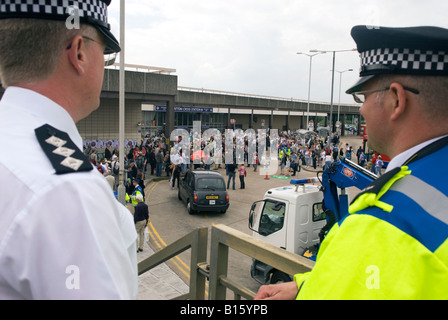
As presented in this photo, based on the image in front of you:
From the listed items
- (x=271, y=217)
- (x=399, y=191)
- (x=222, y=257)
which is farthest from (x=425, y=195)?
(x=271, y=217)

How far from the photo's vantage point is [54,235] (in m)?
0.81

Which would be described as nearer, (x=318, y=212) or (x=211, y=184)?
(x=318, y=212)

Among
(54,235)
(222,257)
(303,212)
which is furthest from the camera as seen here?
(303,212)

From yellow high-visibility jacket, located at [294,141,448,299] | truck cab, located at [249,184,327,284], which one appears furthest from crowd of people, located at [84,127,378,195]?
yellow high-visibility jacket, located at [294,141,448,299]

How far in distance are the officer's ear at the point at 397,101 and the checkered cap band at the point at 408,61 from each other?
79mm

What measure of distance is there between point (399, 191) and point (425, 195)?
73mm

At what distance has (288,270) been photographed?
6.93 ft

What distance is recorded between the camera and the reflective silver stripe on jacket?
1079mm

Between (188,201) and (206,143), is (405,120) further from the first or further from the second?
(206,143)

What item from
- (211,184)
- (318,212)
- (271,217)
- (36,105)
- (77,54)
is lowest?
(211,184)

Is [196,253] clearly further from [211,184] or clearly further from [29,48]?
[211,184]

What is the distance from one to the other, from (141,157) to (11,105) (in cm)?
2145

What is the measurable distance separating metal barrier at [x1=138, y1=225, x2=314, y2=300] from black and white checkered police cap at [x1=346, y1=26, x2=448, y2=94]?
113 cm
